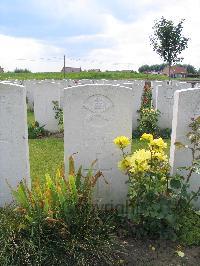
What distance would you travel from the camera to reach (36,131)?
9.41 m

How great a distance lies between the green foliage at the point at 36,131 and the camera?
368 inches

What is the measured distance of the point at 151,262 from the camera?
346cm

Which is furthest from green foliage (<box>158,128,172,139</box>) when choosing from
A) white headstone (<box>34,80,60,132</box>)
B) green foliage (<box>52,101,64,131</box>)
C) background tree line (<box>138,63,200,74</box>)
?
background tree line (<box>138,63,200,74</box>)

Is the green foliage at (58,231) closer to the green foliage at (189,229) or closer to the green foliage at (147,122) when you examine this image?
the green foliage at (189,229)

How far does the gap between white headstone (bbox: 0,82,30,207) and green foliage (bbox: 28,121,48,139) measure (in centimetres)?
497

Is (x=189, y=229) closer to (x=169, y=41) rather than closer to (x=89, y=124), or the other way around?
(x=89, y=124)

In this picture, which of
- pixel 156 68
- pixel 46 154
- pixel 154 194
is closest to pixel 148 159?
pixel 154 194

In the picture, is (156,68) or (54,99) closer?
(54,99)

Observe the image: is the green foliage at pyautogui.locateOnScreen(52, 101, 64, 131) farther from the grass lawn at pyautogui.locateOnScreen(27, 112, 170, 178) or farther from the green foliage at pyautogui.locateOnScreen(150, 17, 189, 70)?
the green foliage at pyautogui.locateOnScreen(150, 17, 189, 70)

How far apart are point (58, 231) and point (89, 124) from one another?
1336 millimetres

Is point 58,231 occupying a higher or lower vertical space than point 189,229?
higher

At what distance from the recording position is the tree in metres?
28.8

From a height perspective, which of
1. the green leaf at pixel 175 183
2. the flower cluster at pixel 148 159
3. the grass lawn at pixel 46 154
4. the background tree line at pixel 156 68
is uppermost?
the background tree line at pixel 156 68

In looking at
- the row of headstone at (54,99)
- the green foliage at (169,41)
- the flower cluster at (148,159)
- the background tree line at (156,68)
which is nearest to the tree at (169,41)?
the green foliage at (169,41)
